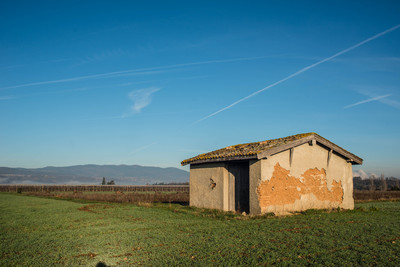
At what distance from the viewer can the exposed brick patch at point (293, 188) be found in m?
14.2

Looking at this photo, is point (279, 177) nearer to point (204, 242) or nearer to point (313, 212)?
point (313, 212)

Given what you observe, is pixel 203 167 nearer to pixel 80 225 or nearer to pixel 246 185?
pixel 246 185

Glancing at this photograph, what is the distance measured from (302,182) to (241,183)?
3030 millimetres

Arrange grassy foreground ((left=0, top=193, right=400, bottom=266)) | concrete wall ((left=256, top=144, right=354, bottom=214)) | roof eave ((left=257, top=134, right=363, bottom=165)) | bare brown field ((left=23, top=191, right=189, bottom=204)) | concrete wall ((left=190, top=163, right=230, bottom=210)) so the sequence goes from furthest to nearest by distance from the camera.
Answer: bare brown field ((left=23, top=191, right=189, bottom=204)) < concrete wall ((left=190, top=163, right=230, bottom=210)) < concrete wall ((left=256, top=144, right=354, bottom=214)) < roof eave ((left=257, top=134, right=363, bottom=165)) < grassy foreground ((left=0, top=193, right=400, bottom=266))

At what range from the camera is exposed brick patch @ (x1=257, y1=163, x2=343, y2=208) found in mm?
14219

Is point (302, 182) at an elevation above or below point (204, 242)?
above

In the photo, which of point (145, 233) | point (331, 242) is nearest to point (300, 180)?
point (331, 242)

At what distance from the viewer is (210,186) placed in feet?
56.6

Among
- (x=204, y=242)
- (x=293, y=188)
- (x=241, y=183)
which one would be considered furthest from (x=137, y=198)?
(x=204, y=242)

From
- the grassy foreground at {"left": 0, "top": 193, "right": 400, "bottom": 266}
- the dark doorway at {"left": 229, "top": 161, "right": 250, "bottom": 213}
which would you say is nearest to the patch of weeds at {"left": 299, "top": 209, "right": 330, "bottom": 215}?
the grassy foreground at {"left": 0, "top": 193, "right": 400, "bottom": 266}

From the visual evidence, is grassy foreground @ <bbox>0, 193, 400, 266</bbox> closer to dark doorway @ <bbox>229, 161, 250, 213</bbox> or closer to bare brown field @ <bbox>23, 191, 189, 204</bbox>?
dark doorway @ <bbox>229, 161, 250, 213</bbox>

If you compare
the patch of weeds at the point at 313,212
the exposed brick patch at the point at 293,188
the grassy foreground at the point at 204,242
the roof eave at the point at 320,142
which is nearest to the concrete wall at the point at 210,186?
the exposed brick patch at the point at 293,188

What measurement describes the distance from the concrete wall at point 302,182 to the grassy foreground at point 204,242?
1.45 meters

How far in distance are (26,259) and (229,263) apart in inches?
187
